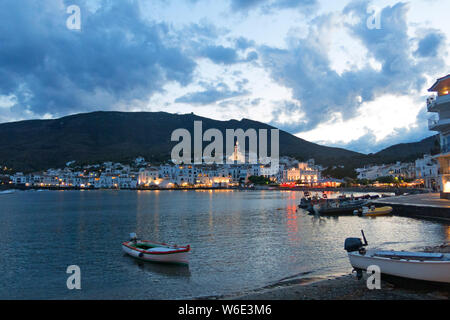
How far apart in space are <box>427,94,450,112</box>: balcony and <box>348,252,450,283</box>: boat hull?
24821 mm

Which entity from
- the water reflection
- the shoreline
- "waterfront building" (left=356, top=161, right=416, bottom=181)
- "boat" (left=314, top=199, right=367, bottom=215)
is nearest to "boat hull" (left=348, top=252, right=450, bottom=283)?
the shoreline

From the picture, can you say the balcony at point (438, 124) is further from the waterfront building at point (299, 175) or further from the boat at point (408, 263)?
the waterfront building at point (299, 175)

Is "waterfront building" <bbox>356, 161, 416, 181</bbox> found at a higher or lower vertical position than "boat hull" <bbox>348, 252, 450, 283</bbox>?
higher

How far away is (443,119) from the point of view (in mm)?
32094

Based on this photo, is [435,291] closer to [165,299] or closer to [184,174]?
[165,299]

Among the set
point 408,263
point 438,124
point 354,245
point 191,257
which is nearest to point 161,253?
point 191,257

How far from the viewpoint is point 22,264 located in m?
17.9

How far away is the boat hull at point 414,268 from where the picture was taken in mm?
10789

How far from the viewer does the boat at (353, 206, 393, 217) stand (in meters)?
36.8

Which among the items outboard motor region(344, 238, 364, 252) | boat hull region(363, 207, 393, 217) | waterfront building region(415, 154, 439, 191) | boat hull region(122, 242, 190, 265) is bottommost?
boat hull region(122, 242, 190, 265)

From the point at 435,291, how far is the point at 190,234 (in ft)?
62.9

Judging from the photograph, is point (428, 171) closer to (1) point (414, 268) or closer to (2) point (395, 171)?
(2) point (395, 171)

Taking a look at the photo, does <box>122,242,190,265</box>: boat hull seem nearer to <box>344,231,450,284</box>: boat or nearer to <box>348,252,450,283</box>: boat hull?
<box>344,231,450,284</box>: boat
